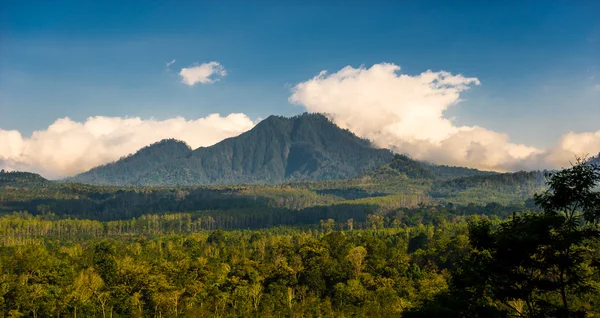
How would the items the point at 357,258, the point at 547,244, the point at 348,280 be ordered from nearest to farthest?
1. the point at 547,244
2. the point at 348,280
3. the point at 357,258

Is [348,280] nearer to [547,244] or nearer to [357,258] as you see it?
[357,258]

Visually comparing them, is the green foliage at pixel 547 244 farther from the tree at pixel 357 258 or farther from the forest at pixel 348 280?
the tree at pixel 357 258

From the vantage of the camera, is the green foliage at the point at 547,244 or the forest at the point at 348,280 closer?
the green foliage at the point at 547,244

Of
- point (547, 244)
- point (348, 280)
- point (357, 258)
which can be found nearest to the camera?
point (547, 244)

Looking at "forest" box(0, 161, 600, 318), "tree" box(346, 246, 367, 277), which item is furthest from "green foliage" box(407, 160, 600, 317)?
"tree" box(346, 246, 367, 277)

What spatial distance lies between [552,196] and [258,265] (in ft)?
293

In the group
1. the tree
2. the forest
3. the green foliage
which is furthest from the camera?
the tree

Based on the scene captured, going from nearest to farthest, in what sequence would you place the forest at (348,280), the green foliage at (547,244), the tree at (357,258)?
the green foliage at (547,244)
the forest at (348,280)
the tree at (357,258)

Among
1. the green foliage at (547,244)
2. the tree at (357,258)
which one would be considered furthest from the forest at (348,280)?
the tree at (357,258)

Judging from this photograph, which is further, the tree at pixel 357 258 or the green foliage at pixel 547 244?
the tree at pixel 357 258

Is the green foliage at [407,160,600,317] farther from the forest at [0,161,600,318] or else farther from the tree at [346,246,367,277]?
the tree at [346,246,367,277]

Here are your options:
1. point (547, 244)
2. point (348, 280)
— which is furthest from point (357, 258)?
point (547, 244)

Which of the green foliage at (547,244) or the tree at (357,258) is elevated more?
the green foliage at (547,244)

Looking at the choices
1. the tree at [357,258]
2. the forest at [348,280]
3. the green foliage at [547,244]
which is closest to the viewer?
the green foliage at [547,244]
